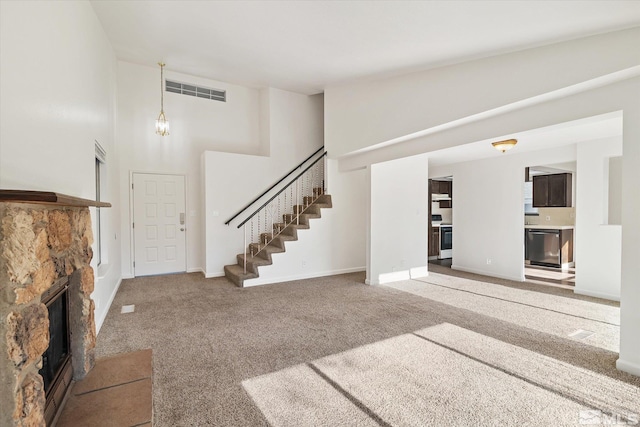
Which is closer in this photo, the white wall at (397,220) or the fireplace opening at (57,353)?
the fireplace opening at (57,353)

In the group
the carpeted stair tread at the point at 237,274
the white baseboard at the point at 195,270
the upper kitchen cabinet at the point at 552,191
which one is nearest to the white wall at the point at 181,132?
the white baseboard at the point at 195,270

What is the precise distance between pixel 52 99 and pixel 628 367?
16.4ft

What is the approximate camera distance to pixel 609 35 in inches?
99.0

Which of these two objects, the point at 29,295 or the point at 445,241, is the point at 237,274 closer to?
the point at 29,295

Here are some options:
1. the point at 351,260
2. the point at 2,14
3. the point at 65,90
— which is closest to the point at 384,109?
the point at 351,260

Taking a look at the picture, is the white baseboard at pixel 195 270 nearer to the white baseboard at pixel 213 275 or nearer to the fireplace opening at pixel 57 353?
the white baseboard at pixel 213 275

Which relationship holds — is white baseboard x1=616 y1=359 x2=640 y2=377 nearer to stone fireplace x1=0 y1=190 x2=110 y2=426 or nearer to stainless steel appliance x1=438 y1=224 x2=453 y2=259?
stone fireplace x1=0 y1=190 x2=110 y2=426

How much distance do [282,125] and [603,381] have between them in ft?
21.3

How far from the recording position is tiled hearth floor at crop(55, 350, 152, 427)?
177 cm

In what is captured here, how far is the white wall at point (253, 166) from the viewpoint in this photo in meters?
6.22

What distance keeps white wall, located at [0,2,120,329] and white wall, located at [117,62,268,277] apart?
188cm

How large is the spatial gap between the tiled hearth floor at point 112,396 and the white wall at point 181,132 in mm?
4293

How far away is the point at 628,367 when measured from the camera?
2.62 m

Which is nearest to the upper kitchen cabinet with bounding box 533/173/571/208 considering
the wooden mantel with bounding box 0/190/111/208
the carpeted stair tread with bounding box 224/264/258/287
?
the carpeted stair tread with bounding box 224/264/258/287
